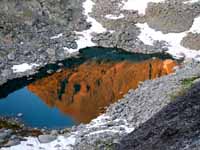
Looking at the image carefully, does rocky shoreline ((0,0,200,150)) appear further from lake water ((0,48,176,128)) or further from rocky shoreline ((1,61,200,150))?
Answer: rocky shoreline ((1,61,200,150))

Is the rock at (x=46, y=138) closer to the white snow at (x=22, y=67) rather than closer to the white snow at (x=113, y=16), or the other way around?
the white snow at (x=22, y=67)

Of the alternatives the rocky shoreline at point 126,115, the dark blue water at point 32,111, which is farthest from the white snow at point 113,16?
the rocky shoreline at point 126,115

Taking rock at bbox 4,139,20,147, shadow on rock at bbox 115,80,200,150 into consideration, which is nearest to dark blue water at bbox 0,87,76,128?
rock at bbox 4,139,20,147

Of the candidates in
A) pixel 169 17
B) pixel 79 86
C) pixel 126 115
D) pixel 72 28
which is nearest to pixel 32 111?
pixel 79 86

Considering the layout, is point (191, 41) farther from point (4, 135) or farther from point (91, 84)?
point (4, 135)

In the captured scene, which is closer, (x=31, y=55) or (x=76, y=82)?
(x=76, y=82)

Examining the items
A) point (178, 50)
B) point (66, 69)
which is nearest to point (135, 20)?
point (178, 50)

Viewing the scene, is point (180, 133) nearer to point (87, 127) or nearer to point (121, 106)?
point (87, 127)
